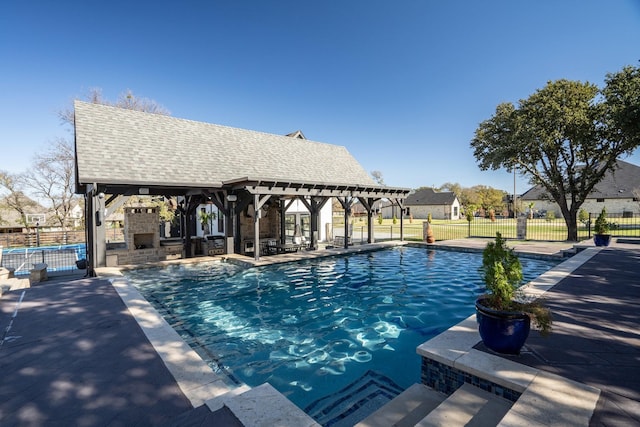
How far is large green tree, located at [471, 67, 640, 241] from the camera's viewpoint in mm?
16609

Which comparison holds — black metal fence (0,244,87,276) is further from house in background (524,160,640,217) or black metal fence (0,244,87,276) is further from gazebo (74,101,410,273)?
house in background (524,160,640,217)

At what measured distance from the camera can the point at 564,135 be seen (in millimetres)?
18047

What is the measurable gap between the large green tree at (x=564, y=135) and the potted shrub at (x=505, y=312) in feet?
57.0

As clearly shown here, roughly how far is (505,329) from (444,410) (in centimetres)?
130

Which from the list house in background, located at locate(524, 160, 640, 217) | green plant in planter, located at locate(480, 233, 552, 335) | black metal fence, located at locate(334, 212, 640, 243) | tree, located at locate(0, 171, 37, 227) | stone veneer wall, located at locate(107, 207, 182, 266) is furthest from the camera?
house in background, located at locate(524, 160, 640, 217)

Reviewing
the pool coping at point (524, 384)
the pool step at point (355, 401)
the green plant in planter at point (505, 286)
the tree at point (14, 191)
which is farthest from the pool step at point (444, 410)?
the tree at point (14, 191)

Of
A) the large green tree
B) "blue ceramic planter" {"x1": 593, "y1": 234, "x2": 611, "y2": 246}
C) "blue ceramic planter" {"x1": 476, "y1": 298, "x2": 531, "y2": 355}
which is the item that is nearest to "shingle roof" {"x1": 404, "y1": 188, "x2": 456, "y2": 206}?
the large green tree

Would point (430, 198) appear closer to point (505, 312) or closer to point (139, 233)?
point (139, 233)

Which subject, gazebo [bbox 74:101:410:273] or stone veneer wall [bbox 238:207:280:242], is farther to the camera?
stone veneer wall [bbox 238:207:280:242]

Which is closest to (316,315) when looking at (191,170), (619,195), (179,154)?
(191,170)

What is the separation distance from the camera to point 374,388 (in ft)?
13.5

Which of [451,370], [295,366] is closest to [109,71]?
[295,366]

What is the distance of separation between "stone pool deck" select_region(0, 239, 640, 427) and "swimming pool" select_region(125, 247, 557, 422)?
36.5 inches

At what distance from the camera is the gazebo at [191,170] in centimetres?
1105
